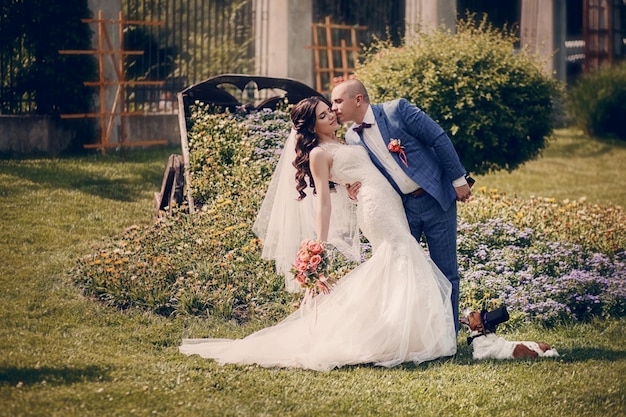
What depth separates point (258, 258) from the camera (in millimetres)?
7758

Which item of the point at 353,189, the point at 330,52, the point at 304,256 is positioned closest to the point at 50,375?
the point at 304,256

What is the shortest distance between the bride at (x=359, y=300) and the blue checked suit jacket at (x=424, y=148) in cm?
23

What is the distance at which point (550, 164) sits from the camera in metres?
15.3

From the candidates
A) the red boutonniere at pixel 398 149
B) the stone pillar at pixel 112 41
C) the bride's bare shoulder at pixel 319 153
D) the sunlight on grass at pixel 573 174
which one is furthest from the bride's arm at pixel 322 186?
the stone pillar at pixel 112 41

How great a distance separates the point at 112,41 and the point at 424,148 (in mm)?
8390

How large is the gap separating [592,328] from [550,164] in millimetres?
8698

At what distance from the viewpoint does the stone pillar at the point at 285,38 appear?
15.7 m

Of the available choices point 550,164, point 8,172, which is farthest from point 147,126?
point 550,164

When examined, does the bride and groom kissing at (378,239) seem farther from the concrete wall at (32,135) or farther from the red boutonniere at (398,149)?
the concrete wall at (32,135)

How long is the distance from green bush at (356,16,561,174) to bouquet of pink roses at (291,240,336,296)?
541 cm

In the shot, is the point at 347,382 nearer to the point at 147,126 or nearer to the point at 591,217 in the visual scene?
the point at 591,217

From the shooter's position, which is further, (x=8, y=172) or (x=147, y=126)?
(x=147, y=126)

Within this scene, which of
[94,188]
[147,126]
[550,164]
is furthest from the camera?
[550,164]

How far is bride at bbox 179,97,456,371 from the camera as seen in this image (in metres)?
5.95
